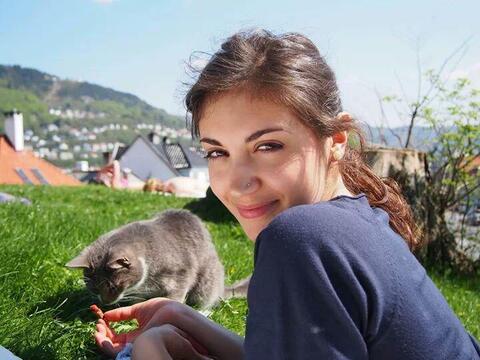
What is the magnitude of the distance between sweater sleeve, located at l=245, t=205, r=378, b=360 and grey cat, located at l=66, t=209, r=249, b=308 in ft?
8.10

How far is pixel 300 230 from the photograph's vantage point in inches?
61.2

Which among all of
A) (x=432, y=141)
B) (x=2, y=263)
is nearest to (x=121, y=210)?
(x=432, y=141)

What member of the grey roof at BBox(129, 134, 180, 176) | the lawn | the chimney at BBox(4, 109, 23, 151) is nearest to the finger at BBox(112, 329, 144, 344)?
the lawn

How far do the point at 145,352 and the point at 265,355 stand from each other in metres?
0.89

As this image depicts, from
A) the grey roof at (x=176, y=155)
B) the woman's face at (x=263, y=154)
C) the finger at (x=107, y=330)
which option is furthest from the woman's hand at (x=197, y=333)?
the grey roof at (x=176, y=155)

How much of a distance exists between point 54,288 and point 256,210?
2243 mm

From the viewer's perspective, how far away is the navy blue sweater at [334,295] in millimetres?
1499

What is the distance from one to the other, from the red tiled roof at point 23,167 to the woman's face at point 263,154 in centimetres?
3811

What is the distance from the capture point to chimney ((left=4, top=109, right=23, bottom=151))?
1590 inches

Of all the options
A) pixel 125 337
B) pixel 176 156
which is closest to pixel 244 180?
pixel 125 337

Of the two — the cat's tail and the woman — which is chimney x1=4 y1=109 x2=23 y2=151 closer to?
the cat's tail

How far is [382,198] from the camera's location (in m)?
2.47

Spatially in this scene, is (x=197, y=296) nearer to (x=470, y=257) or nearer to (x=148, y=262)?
(x=148, y=262)

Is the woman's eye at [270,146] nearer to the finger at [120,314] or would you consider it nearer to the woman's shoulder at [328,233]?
the woman's shoulder at [328,233]
